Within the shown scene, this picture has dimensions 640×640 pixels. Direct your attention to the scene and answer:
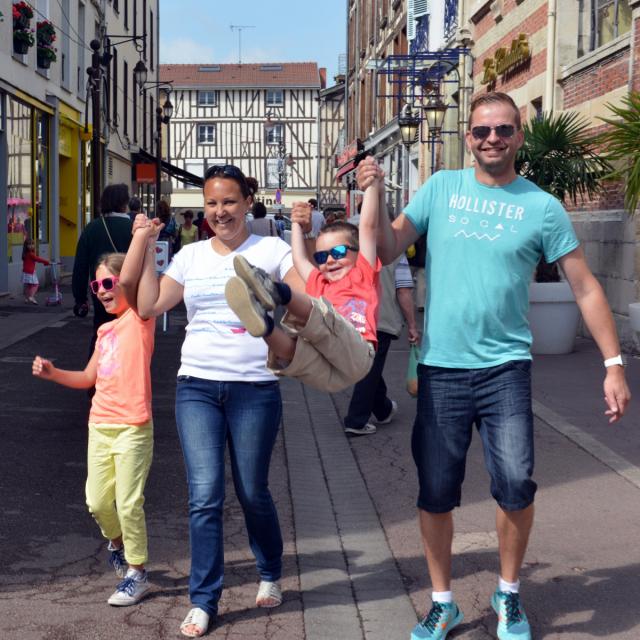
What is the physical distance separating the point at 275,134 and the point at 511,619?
7169 cm

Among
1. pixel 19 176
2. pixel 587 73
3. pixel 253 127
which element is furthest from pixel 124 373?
pixel 253 127

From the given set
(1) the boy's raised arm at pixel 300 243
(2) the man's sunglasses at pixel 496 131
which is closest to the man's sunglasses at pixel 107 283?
(1) the boy's raised arm at pixel 300 243

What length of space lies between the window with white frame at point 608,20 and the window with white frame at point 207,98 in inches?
2493

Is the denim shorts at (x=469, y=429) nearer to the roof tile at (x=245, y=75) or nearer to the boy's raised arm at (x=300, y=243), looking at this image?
the boy's raised arm at (x=300, y=243)

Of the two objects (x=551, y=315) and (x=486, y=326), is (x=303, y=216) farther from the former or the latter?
(x=551, y=315)

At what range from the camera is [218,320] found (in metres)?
4.24

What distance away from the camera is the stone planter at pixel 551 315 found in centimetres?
1305

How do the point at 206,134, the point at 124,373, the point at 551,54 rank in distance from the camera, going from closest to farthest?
1. the point at 124,373
2. the point at 551,54
3. the point at 206,134

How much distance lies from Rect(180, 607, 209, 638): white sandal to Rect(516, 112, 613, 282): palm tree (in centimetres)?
1011

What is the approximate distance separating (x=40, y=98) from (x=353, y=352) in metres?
22.3

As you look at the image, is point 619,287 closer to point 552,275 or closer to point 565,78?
point 552,275

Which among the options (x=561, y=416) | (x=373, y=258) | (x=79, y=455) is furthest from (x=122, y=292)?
(x=561, y=416)

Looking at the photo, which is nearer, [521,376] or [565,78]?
[521,376]

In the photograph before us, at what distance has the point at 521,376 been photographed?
4.04m
